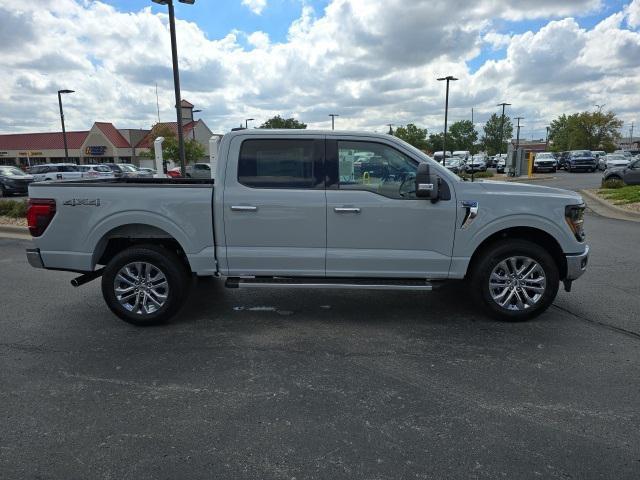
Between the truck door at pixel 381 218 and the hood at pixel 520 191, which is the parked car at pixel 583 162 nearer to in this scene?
the hood at pixel 520 191

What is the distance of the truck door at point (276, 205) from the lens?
15.4 feet

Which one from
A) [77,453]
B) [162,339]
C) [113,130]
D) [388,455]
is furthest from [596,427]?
[113,130]

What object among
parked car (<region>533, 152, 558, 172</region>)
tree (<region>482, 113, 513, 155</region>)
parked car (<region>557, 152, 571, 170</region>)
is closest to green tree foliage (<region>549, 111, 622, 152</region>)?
tree (<region>482, 113, 513, 155</region>)

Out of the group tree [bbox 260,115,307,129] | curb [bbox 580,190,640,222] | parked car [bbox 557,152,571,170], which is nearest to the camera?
curb [bbox 580,190,640,222]

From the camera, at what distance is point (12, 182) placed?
22375mm

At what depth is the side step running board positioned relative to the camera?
4.73m

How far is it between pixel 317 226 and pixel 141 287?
1953mm

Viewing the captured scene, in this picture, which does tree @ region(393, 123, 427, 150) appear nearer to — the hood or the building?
the building

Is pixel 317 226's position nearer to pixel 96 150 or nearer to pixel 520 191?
pixel 520 191

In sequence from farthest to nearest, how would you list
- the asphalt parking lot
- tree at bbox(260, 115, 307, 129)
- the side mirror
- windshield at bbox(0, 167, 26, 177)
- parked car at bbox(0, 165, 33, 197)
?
tree at bbox(260, 115, 307, 129) < windshield at bbox(0, 167, 26, 177) < parked car at bbox(0, 165, 33, 197) < the side mirror < the asphalt parking lot

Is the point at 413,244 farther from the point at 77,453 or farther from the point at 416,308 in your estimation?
the point at 77,453

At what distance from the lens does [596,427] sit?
308cm

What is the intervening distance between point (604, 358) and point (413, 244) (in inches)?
76.4

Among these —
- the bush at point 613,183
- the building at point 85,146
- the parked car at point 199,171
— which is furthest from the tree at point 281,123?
the bush at point 613,183
